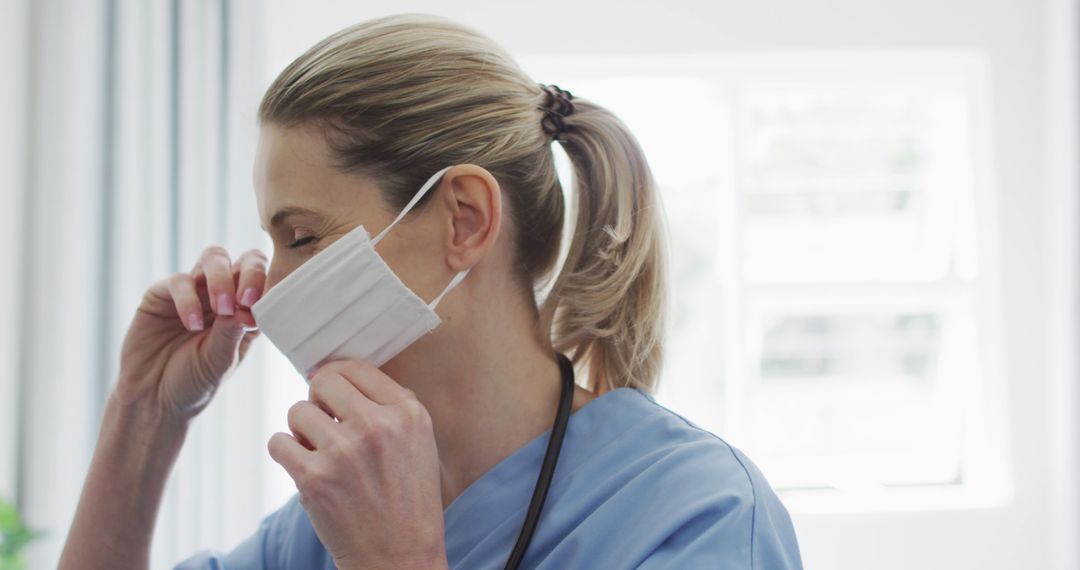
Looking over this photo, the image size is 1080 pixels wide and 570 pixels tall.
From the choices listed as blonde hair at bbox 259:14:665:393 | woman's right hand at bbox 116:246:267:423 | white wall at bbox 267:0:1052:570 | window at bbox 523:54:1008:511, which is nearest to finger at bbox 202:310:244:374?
woman's right hand at bbox 116:246:267:423

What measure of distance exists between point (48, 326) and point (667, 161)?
7.00 feet

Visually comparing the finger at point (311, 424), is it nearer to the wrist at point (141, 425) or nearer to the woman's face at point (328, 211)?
the woman's face at point (328, 211)

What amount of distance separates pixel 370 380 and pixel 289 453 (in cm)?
11

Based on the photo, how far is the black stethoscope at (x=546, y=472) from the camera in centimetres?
92

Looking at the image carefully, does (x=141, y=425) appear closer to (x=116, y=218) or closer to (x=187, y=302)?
(x=187, y=302)

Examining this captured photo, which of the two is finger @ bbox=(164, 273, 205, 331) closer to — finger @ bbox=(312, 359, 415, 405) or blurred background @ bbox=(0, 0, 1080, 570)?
finger @ bbox=(312, 359, 415, 405)

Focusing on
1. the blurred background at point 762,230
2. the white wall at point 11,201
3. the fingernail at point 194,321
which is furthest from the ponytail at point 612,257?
the white wall at point 11,201

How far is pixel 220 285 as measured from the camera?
114cm

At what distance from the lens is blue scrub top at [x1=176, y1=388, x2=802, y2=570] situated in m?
0.83

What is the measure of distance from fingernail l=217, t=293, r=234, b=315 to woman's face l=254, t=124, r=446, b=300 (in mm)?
226

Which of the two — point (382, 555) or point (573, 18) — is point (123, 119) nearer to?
point (573, 18)

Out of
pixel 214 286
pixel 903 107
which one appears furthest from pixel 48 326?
pixel 903 107

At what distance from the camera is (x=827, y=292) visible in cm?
317

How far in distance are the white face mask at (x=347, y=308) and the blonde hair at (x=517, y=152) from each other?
62 mm
